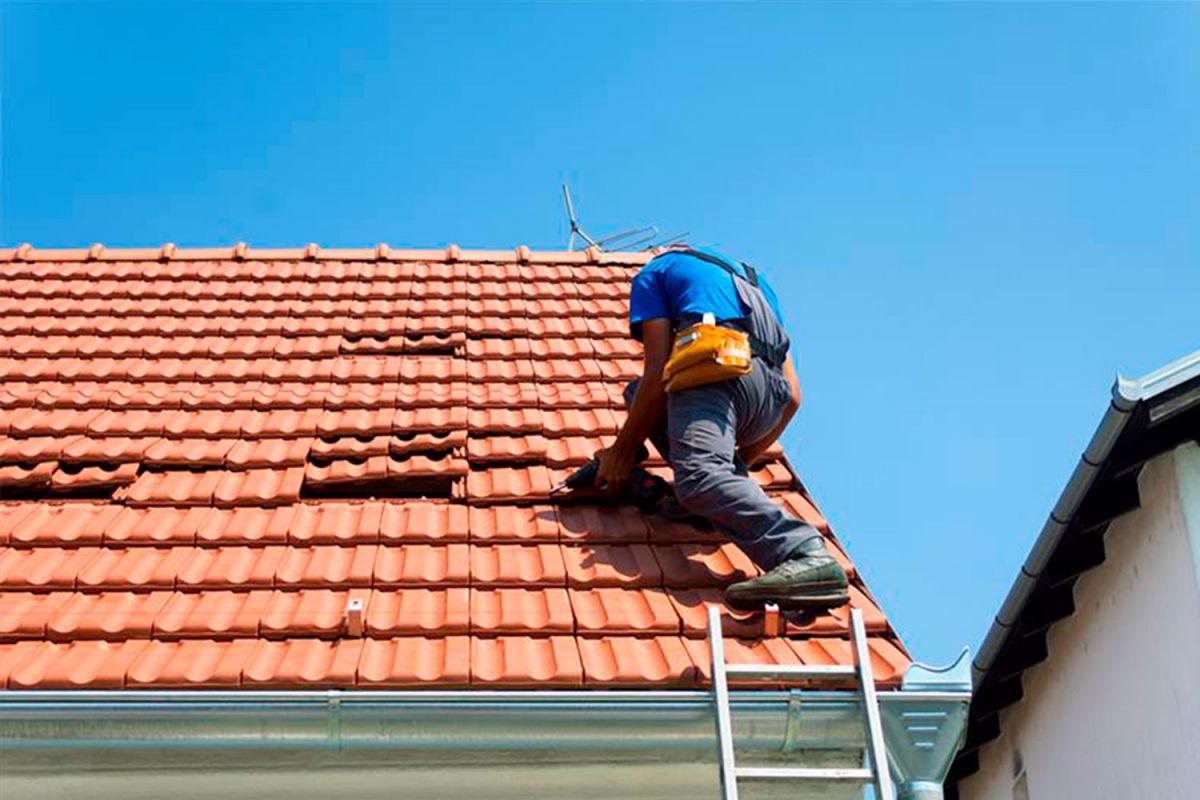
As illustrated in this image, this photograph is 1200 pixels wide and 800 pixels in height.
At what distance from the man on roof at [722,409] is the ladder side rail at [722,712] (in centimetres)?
40

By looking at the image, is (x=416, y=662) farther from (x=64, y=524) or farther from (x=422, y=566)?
(x=64, y=524)

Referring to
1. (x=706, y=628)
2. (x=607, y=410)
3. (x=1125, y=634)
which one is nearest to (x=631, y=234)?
(x=607, y=410)

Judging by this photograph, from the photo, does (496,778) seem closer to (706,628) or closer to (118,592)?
(706,628)

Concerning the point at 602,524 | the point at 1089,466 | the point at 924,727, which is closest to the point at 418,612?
the point at 602,524

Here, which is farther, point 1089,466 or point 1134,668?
point 1134,668

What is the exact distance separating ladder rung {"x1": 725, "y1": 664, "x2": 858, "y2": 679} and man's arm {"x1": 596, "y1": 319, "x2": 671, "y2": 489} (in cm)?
131

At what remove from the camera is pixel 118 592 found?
4.76 meters

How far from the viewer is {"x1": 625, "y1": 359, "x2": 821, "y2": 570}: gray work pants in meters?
4.63

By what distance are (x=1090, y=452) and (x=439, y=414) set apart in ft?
9.75

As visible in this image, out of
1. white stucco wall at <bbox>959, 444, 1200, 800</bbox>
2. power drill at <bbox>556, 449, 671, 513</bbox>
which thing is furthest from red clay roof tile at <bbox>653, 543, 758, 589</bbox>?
white stucco wall at <bbox>959, 444, 1200, 800</bbox>

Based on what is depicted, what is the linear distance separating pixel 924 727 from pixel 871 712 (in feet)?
0.73

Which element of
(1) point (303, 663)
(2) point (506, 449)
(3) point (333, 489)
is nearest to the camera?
(1) point (303, 663)

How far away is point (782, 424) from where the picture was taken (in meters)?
5.50

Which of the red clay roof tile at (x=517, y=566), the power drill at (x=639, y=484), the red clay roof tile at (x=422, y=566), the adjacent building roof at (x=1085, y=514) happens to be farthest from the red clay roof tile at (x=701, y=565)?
the adjacent building roof at (x=1085, y=514)
